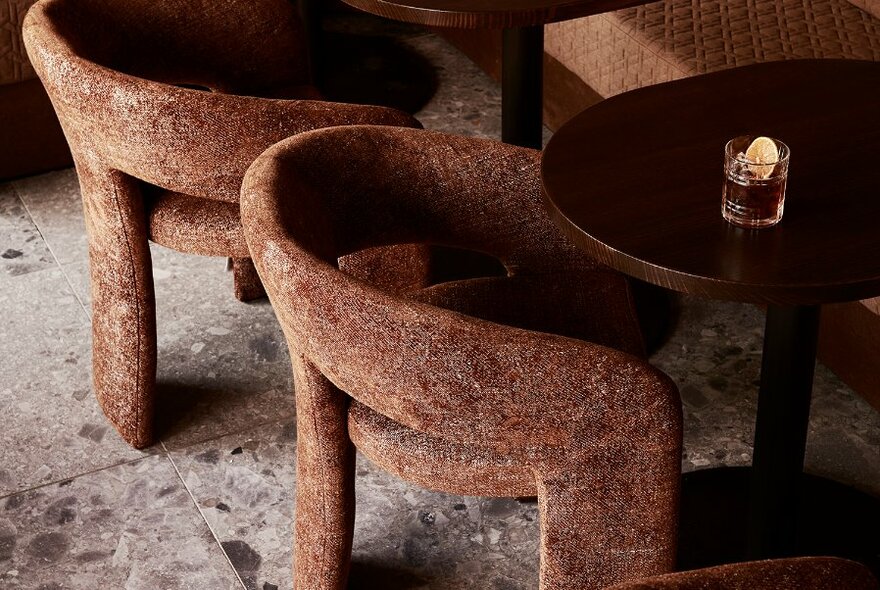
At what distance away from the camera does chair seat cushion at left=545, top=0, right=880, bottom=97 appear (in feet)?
9.59

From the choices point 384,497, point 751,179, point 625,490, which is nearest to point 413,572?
point 384,497

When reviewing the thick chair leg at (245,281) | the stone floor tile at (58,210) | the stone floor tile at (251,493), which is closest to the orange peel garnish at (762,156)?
the stone floor tile at (251,493)

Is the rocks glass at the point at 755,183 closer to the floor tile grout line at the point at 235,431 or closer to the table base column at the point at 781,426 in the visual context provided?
the table base column at the point at 781,426

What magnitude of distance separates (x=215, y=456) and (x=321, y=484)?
67 centimetres

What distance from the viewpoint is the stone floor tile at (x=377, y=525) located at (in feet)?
7.30

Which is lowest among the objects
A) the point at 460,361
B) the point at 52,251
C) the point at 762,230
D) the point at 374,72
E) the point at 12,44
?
the point at 52,251

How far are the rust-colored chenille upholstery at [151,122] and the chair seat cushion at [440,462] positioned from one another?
65 centimetres

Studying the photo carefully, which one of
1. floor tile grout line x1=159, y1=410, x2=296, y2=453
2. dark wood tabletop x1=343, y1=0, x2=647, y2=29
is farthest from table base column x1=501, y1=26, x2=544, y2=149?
floor tile grout line x1=159, y1=410, x2=296, y2=453

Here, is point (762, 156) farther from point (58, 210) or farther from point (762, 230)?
point (58, 210)

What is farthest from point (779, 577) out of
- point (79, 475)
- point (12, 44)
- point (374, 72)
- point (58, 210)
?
point (374, 72)

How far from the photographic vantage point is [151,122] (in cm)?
220

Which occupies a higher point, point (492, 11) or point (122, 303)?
point (492, 11)

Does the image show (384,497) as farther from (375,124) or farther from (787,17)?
(787,17)

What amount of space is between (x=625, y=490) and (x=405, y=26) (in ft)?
10.5
